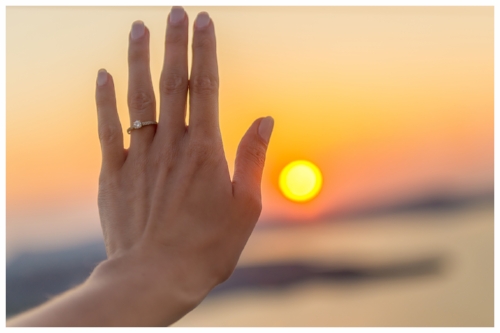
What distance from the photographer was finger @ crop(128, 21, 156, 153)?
1.18 meters

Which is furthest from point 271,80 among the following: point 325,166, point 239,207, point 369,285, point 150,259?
point 369,285

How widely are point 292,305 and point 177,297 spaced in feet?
6.23

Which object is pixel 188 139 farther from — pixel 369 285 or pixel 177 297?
pixel 369 285

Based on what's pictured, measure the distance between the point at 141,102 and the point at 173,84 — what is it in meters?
0.11

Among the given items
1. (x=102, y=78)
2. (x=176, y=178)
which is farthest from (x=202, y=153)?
(x=102, y=78)

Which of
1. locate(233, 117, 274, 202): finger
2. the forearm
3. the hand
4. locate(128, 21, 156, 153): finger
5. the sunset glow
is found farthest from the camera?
the sunset glow

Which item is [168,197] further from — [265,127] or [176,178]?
[265,127]

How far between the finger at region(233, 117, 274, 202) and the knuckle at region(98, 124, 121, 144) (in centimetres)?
36

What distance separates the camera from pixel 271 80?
82.4 inches

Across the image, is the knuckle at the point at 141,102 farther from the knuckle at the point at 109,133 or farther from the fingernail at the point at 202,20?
the fingernail at the point at 202,20

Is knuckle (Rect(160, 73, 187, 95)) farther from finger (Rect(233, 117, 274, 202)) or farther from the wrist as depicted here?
the wrist

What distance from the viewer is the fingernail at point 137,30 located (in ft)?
4.03

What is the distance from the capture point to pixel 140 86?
1228 millimetres

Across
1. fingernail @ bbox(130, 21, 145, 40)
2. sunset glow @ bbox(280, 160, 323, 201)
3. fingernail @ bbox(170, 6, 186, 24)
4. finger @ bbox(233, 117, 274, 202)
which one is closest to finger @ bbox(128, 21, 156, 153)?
fingernail @ bbox(130, 21, 145, 40)
